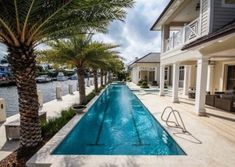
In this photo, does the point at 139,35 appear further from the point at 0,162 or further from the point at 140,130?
the point at 0,162

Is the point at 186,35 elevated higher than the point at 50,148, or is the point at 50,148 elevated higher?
the point at 186,35

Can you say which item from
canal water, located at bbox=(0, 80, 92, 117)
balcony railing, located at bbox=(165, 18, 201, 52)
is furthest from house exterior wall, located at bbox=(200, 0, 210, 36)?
canal water, located at bbox=(0, 80, 92, 117)

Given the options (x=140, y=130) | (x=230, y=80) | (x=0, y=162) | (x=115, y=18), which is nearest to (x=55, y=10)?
(x=115, y=18)

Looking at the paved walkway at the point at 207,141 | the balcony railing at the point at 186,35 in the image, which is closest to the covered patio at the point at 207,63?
the balcony railing at the point at 186,35

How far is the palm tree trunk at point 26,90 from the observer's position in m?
5.98

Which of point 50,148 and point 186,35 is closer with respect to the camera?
point 50,148

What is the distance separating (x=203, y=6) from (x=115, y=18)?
5975 mm

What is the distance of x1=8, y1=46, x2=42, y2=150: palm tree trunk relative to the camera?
5.98m

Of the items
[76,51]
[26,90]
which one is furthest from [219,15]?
[26,90]

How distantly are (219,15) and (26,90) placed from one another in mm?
9176

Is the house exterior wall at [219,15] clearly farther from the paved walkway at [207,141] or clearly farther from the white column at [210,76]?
the white column at [210,76]

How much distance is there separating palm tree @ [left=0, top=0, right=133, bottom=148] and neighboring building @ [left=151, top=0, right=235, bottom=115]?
4.28 metres

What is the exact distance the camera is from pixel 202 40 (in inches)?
344

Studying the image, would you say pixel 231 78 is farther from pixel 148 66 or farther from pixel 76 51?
pixel 148 66
